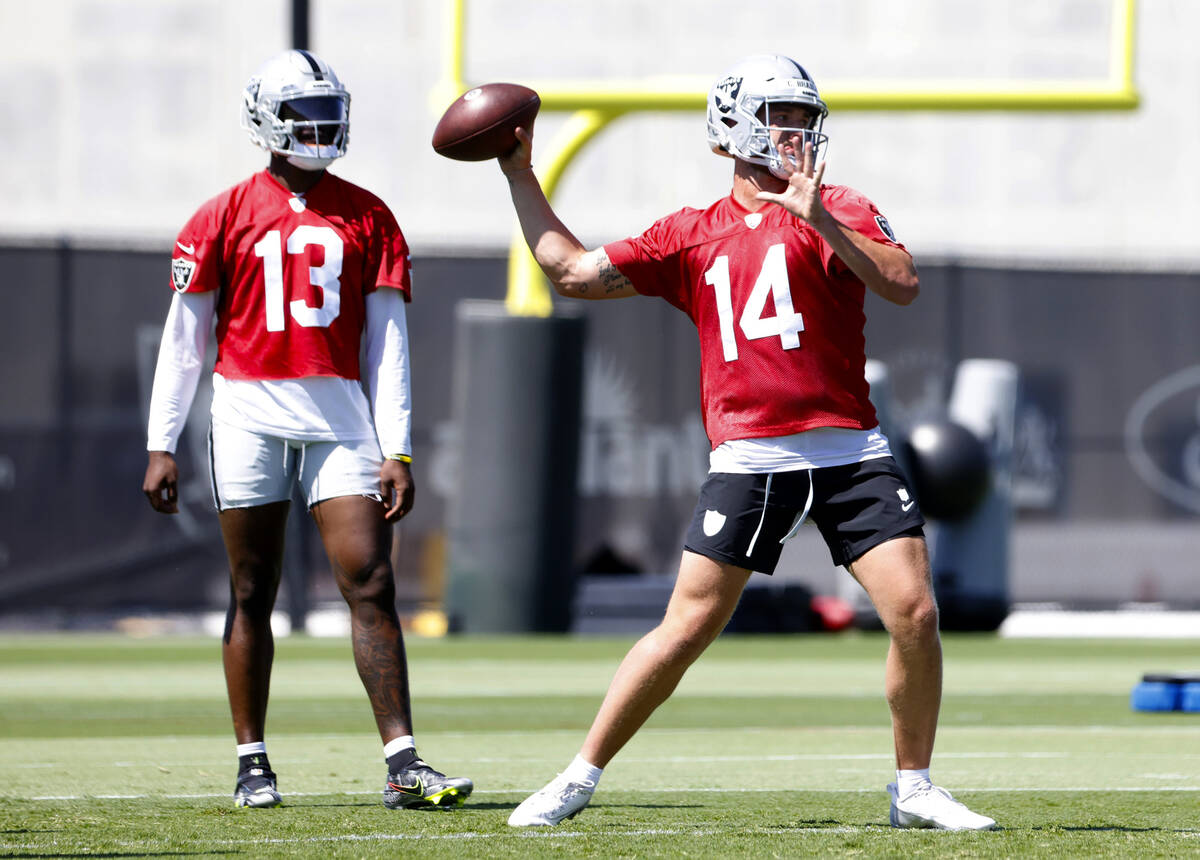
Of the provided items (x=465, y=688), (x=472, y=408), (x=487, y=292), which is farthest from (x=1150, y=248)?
(x=465, y=688)

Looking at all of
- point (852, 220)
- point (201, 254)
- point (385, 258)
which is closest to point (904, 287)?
point (852, 220)

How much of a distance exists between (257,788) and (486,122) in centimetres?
182

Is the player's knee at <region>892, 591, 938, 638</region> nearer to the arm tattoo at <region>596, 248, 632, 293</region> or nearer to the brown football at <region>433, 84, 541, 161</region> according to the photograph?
the arm tattoo at <region>596, 248, 632, 293</region>

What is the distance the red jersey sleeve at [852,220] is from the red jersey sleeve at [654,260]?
0.40 m

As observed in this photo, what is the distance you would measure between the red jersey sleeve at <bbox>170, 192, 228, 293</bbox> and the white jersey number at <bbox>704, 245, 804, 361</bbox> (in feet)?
4.59

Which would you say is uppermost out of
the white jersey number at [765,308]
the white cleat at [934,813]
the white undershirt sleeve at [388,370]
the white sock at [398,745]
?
the white jersey number at [765,308]

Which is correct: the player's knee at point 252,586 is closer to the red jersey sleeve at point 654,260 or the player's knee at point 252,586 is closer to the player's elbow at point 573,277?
the player's elbow at point 573,277

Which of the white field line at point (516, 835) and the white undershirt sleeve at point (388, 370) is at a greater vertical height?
the white undershirt sleeve at point (388, 370)

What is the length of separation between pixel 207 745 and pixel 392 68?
17.1 m

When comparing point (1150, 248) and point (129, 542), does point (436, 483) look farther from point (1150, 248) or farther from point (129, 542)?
point (1150, 248)

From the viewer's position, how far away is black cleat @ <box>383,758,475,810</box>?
16.5ft

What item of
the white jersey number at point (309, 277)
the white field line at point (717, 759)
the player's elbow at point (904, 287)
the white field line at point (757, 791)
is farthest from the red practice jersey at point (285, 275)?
the white field line at point (717, 759)

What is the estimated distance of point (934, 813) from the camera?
4684 millimetres

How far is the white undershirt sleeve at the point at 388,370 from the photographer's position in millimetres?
5355
